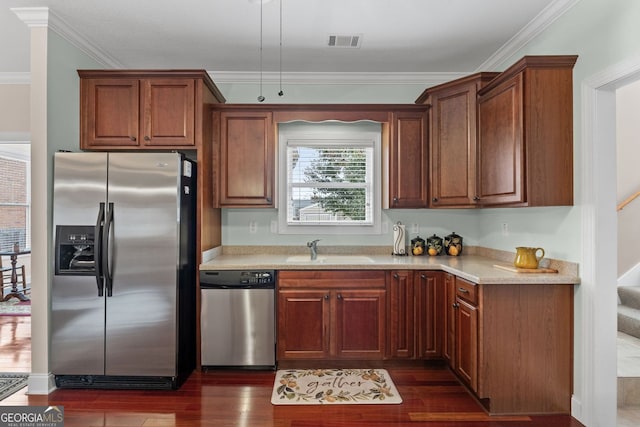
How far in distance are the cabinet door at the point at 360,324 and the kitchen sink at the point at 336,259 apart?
25 centimetres

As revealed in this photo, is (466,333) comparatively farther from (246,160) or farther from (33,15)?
(33,15)

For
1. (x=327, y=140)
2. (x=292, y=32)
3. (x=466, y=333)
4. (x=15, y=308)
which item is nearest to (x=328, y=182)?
(x=327, y=140)

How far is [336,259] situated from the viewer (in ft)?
11.4

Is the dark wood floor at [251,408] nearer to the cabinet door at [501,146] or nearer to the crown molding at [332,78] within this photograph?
the cabinet door at [501,146]

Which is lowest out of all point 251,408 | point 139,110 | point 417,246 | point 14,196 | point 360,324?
point 251,408

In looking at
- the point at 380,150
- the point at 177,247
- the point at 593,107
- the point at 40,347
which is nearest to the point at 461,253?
the point at 380,150

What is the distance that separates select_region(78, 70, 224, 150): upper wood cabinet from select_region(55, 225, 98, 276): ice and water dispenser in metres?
0.76

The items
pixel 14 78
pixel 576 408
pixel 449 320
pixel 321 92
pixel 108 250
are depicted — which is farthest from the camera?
pixel 14 78

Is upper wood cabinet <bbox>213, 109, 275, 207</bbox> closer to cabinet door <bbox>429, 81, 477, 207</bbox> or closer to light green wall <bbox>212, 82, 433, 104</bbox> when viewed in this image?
light green wall <bbox>212, 82, 433, 104</bbox>

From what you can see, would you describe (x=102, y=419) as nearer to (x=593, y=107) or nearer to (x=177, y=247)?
(x=177, y=247)

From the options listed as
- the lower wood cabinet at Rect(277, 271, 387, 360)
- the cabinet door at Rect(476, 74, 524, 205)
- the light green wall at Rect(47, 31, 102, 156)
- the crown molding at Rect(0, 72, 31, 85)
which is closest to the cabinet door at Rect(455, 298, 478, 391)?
the lower wood cabinet at Rect(277, 271, 387, 360)

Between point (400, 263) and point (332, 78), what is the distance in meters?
2.00

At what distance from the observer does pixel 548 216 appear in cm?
274

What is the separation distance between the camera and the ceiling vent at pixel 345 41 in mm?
3162
